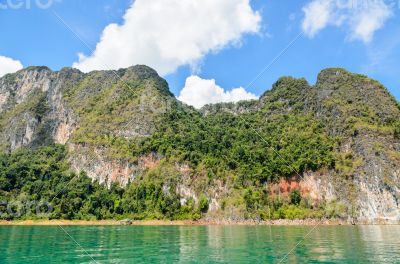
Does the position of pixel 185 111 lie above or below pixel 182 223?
above

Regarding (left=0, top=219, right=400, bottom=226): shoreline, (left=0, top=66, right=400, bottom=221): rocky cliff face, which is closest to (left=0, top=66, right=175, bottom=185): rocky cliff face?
(left=0, top=66, right=400, bottom=221): rocky cliff face

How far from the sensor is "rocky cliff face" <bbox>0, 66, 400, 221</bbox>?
3888 inches

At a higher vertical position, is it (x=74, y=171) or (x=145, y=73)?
(x=145, y=73)

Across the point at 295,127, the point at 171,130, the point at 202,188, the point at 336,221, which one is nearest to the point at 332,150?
the point at 295,127

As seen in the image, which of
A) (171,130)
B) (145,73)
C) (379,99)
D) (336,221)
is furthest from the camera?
(145,73)

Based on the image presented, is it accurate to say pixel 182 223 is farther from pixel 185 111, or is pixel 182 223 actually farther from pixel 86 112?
pixel 86 112

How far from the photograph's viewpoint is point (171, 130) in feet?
421

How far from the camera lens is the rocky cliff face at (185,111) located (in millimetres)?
98750

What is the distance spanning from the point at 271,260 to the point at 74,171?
107 m

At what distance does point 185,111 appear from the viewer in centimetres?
15025

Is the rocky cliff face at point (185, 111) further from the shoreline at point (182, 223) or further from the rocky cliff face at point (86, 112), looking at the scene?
the shoreline at point (182, 223)

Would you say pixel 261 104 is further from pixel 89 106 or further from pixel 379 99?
pixel 89 106

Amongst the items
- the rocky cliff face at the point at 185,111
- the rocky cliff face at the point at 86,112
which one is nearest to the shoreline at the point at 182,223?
the rocky cliff face at the point at 185,111

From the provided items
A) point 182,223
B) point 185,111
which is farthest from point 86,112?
point 182,223
